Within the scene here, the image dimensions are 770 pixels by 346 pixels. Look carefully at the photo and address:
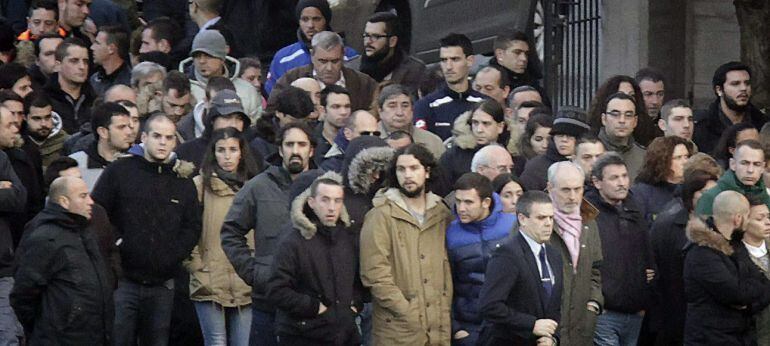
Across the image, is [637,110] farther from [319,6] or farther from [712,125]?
[319,6]

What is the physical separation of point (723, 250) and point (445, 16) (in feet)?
28.3

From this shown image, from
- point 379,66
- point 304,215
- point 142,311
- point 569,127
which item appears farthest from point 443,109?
point 304,215

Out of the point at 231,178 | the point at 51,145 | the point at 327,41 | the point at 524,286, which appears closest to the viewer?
the point at 524,286

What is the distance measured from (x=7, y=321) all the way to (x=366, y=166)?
8.90ft

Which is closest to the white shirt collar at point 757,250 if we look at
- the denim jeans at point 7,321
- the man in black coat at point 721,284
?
the man in black coat at point 721,284

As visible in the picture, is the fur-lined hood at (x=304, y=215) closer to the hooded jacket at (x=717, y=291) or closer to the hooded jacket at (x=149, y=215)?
the hooded jacket at (x=149, y=215)

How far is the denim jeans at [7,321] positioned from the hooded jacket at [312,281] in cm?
203

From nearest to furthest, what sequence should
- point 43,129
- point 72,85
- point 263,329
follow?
1. point 263,329
2. point 43,129
3. point 72,85

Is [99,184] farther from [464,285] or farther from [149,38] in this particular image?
[149,38]

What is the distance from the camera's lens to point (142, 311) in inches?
642

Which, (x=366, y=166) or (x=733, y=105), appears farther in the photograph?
(x=733, y=105)

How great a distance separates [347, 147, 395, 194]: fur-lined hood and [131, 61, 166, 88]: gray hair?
361cm

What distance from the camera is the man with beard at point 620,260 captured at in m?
15.8

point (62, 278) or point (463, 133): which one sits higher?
point (463, 133)
